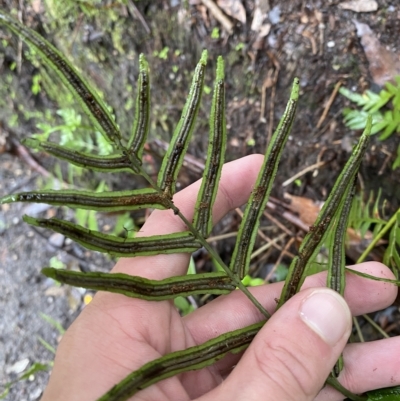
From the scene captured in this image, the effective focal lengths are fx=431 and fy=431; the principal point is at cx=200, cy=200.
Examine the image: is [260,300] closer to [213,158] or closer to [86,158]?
[213,158]

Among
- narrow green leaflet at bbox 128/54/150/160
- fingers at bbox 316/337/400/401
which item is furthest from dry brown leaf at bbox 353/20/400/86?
narrow green leaflet at bbox 128/54/150/160

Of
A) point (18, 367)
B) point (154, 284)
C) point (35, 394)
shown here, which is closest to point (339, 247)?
point (154, 284)

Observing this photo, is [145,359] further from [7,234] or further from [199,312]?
[7,234]

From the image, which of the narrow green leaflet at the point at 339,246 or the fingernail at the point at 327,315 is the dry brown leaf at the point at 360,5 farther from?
the fingernail at the point at 327,315

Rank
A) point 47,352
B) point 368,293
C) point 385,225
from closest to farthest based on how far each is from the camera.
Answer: point 368,293
point 385,225
point 47,352

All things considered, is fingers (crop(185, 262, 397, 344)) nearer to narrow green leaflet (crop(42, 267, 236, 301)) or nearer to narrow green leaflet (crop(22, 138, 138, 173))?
narrow green leaflet (crop(42, 267, 236, 301))

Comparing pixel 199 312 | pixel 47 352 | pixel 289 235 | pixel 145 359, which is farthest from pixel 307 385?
pixel 47 352
